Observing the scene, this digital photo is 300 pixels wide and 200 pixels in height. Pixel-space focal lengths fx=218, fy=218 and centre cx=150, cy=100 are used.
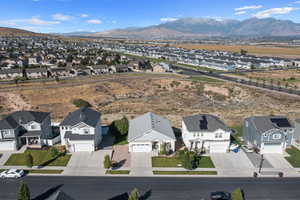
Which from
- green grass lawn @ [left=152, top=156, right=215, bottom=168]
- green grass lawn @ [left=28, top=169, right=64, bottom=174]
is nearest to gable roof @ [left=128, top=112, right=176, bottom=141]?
green grass lawn @ [left=152, top=156, right=215, bottom=168]

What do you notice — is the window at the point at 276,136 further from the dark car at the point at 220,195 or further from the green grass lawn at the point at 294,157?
the dark car at the point at 220,195

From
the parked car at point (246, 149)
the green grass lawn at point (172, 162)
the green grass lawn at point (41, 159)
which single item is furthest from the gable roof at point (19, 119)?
the parked car at point (246, 149)

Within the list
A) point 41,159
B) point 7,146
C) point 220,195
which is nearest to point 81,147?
point 41,159

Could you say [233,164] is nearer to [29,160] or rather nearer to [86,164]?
[86,164]

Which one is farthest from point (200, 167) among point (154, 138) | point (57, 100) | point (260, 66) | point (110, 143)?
point (260, 66)

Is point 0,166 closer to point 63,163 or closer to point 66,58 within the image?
point 63,163
